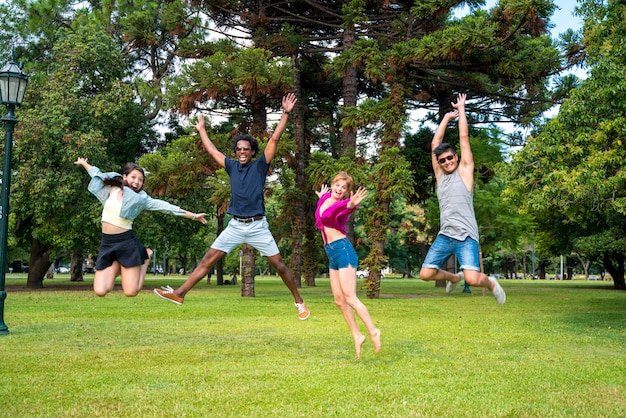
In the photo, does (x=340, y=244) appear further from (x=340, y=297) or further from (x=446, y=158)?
(x=446, y=158)

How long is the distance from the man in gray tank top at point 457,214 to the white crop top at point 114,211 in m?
4.01

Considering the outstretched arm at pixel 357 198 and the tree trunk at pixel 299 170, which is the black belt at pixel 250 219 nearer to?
the outstretched arm at pixel 357 198

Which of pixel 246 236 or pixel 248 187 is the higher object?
pixel 248 187

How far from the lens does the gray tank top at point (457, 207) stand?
8461 millimetres

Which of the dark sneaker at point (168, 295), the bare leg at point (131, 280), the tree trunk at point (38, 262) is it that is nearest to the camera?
the dark sneaker at point (168, 295)

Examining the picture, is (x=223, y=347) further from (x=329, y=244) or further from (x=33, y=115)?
(x=33, y=115)

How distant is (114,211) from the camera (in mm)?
8797

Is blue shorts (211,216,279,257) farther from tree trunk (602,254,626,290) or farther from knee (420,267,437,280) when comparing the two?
tree trunk (602,254,626,290)

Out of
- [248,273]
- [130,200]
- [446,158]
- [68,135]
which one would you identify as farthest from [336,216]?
[68,135]

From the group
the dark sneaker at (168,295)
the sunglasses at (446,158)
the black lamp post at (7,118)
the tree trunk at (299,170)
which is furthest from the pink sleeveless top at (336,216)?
the tree trunk at (299,170)

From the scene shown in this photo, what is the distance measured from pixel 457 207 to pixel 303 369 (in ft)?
9.39

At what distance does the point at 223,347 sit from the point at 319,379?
3244 mm

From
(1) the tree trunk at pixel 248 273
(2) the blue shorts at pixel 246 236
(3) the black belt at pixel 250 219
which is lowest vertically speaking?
(1) the tree trunk at pixel 248 273

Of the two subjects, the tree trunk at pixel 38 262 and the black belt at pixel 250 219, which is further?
the tree trunk at pixel 38 262
